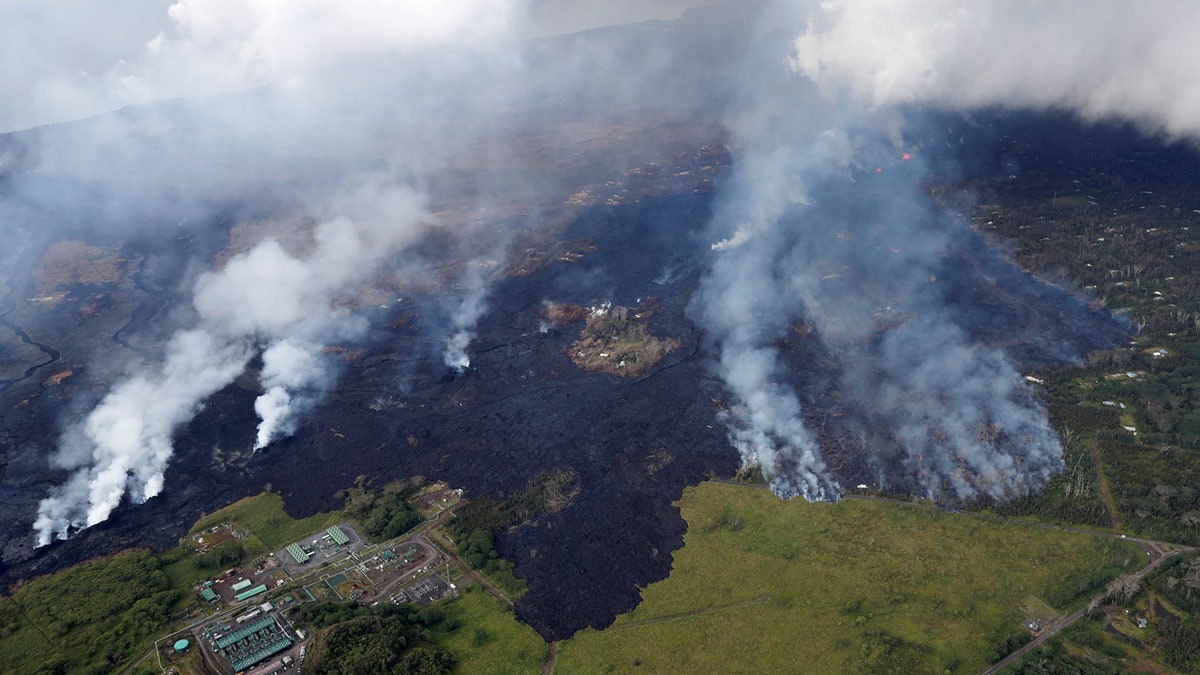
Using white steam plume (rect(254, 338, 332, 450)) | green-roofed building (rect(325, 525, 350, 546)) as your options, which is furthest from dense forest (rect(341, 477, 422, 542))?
white steam plume (rect(254, 338, 332, 450))

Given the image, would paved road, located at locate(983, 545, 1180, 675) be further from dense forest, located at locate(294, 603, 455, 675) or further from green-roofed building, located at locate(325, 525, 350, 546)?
green-roofed building, located at locate(325, 525, 350, 546)

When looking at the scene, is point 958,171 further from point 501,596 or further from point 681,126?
point 501,596

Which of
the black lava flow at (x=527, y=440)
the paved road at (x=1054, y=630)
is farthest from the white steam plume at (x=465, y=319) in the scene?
the paved road at (x=1054, y=630)

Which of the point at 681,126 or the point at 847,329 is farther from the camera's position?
the point at 681,126

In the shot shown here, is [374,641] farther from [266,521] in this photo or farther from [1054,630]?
[1054,630]

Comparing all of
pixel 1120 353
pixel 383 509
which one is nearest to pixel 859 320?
pixel 1120 353

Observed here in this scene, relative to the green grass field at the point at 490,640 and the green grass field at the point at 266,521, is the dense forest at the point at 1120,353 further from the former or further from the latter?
the green grass field at the point at 266,521

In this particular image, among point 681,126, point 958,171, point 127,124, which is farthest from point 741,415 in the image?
point 127,124

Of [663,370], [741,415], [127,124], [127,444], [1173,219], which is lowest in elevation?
[1173,219]
